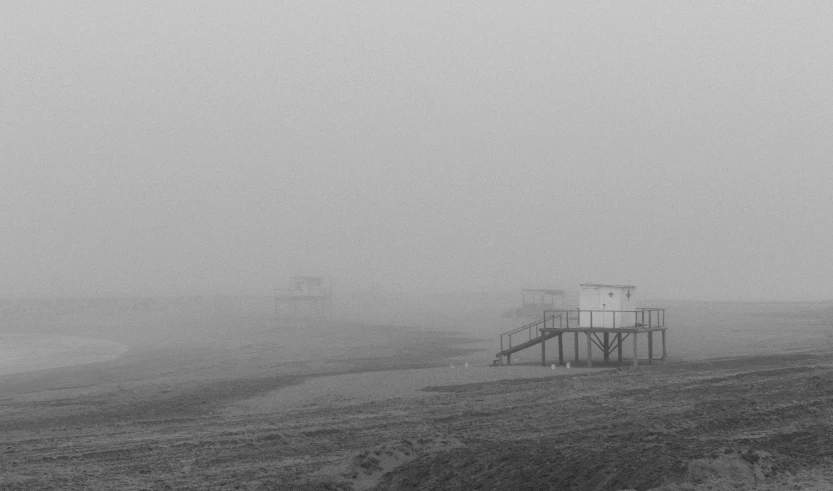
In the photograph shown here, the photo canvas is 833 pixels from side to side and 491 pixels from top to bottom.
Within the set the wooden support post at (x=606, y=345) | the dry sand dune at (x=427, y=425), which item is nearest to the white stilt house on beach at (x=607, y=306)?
the wooden support post at (x=606, y=345)

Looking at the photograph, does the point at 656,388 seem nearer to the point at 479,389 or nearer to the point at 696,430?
the point at 479,389

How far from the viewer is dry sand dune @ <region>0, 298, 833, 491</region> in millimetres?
13477

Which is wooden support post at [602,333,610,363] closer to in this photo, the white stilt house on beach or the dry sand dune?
the white stilt house on beach

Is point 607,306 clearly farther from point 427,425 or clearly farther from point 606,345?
point 427,425

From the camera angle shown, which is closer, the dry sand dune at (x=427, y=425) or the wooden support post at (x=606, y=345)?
the dry sand dune at (x=427, y=425)

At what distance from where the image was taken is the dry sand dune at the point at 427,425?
44.2ft

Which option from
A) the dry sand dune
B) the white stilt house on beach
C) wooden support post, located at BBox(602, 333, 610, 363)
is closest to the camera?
the dry sand dune

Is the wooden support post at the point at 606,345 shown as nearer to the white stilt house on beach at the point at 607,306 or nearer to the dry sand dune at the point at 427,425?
the white stilt house on beach at the point at 607,306

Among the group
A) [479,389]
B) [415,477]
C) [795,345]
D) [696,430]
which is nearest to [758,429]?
[696,430]

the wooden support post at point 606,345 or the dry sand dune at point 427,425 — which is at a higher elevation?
the wooden support post at point 606,345

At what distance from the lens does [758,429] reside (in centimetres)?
1658

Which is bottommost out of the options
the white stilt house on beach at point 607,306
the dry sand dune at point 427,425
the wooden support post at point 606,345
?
the dry sand dune at point 427,425

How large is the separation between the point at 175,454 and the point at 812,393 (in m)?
14.3

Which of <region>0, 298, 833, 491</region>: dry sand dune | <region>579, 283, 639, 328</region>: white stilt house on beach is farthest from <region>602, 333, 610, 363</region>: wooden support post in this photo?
<region>0, 298, 833, 491</region>: dry sand dune
